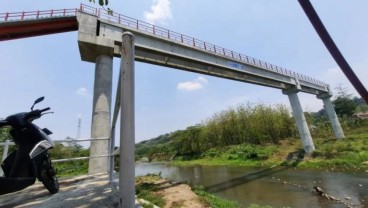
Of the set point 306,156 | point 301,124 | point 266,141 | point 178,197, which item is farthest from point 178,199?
point 266,141

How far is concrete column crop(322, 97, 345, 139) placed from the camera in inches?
997

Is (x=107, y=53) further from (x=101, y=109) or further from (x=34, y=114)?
(x=34, y=114)

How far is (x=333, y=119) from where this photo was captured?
26.1m

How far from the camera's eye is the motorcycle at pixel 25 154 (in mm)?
2750

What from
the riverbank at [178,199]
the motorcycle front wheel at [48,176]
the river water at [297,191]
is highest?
the motorcycle front wheel at [48,176]

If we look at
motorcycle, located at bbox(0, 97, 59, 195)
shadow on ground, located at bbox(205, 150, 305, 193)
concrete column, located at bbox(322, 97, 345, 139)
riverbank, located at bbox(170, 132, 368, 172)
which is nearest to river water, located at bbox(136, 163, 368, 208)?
shadow on ground, located at bbox(205, 150, 305, 193)

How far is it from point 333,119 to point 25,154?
2967 cm

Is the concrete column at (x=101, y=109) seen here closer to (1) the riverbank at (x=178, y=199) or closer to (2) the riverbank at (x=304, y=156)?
(1) the riverbank at (x=178, y=199)

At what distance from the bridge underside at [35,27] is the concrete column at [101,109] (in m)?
2.48

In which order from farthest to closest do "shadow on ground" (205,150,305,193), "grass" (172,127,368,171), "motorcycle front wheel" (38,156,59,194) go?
"grass" (172,127,368,171)
"shadow on ground" (205,150,305,193)
"motorcycle front wheel" (38,156,59,194)

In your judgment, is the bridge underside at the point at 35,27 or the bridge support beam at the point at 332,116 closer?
the bridge underside at the point at 35,27

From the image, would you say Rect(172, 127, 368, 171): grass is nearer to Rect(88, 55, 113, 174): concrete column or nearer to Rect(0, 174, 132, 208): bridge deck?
Rect(88, 55, 113, 174): concrete column

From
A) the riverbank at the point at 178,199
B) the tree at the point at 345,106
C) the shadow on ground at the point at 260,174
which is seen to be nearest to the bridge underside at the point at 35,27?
the riverbank at the point at 178,199

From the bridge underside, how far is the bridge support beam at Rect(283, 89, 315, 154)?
1849 cm
